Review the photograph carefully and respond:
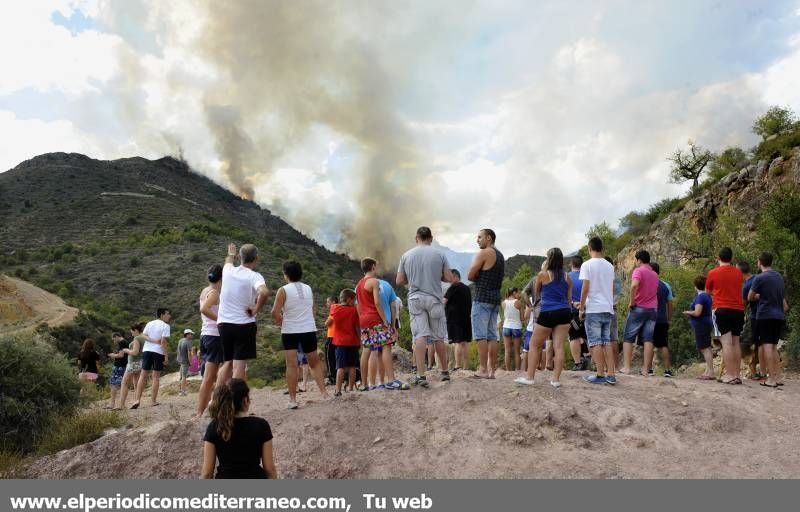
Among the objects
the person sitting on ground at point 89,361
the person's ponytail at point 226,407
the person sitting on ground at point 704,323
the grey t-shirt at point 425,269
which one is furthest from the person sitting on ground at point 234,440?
the person sitting on ground at point 89,361

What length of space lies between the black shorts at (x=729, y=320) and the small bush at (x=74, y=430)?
9.45 m

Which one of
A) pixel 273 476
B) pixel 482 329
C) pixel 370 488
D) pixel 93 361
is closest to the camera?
pixel 273 476

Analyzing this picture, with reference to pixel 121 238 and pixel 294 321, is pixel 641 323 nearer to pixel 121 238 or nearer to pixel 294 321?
pixel 294 321

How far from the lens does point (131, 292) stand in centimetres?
4466

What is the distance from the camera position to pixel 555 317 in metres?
7.62

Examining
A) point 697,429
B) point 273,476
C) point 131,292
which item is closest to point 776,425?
point 697,429

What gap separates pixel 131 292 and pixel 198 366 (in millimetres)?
30747

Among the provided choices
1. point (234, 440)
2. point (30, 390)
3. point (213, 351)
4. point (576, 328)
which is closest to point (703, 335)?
point (576, 328)

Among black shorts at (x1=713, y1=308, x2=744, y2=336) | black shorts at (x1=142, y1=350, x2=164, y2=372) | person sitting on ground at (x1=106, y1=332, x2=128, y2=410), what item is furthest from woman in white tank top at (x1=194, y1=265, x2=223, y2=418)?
black shorts at (x1=713, y1=308, x2=744, y2=336)

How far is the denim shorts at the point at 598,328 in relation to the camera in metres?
8.20

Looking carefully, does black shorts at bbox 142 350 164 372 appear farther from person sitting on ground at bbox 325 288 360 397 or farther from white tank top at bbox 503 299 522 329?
white tank top at bbox 503 299 522 329

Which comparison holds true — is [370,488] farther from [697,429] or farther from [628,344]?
[628,344]

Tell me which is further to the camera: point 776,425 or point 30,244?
point 30,244

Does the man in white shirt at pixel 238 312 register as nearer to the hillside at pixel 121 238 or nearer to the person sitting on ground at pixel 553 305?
the person sitting on ground at pixel 553 305
